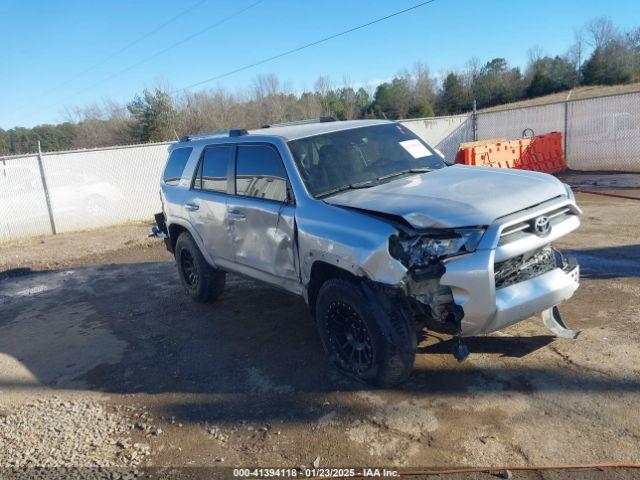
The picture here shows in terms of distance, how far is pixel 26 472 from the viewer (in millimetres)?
3525

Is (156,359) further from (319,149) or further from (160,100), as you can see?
(160,100)

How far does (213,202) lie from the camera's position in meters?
5.66

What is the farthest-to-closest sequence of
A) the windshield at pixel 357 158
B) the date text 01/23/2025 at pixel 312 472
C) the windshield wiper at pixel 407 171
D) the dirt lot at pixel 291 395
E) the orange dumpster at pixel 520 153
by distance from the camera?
1. the orange dumpster at pixel 520 153
2. the windshield wiper at pixel 407 171
3. the windshield at pixel 357 158
4. the dirt lot at pixel 291 395
5. the date text 01/23/2025 at pixel 312 472

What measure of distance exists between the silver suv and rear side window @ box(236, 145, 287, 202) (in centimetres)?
2

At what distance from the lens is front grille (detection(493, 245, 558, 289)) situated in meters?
3.56

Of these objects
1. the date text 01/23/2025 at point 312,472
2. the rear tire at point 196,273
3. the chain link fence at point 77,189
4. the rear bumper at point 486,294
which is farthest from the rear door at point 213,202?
the chain link fence at point 77,189

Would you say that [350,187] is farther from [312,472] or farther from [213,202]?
[312,472]

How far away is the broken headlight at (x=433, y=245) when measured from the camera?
3432mm

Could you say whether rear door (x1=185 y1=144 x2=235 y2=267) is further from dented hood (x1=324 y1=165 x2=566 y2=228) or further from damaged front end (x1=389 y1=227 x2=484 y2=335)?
damaged front end (x1=389 y1=227 x2=484 y2=335)

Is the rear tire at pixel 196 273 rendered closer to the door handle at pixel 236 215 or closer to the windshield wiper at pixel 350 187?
the door handle at pixel 236 215

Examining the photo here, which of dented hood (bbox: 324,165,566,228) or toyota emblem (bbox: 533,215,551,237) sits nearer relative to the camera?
dented hood (bbox: 324,165,566,228)

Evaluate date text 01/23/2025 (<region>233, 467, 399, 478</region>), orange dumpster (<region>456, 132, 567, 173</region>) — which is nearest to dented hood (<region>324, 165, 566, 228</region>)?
date text 01/23/2025 (<region>233, 467, 399, 478</region>)

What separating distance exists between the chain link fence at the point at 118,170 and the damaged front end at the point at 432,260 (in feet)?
41.1

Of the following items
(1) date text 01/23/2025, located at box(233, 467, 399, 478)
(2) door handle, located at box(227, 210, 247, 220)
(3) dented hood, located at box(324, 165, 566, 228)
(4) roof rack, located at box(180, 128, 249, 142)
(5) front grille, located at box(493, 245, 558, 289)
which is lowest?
(1) date text 01/23/2025, located at box(233, 467, 399, 478)
